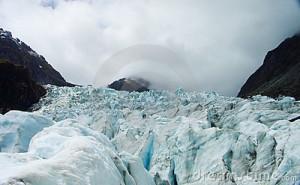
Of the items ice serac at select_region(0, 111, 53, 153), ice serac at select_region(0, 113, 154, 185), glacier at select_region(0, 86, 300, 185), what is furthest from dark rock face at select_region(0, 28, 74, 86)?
ice serac at select_region(0, 113, 154, 185)

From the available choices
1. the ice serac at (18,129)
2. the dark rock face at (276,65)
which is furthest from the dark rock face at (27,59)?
the ice serac at (18,129)

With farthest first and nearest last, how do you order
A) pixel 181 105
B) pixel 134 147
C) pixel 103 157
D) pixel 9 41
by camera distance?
pixel 9 41, pixel 181 105, pixel 134 147, pixel 103 157

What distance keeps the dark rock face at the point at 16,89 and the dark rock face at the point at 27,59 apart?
27.0 metres

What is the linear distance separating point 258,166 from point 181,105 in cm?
1689

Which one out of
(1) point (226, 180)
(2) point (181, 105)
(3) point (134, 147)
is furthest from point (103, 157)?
(2) point (181, 105)

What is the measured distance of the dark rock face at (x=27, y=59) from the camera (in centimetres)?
10003


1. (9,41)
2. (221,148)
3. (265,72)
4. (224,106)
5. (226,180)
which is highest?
(9,41)

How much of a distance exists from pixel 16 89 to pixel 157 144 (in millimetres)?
44437

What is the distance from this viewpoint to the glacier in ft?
33.2

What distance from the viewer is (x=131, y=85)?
86.8 metres

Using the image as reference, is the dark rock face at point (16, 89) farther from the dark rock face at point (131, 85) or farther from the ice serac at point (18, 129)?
the ice serac at point (18, 129)

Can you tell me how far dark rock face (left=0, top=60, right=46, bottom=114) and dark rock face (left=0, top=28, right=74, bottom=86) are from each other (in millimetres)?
27033

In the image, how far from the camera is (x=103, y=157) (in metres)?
11.6

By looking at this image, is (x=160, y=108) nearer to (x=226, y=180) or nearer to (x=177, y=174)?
(x=177, y=174)
